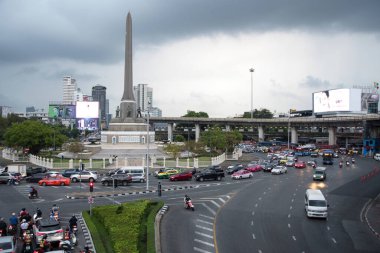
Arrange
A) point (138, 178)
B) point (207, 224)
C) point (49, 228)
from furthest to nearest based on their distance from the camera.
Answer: point (138, 178), point (207, 224), point (49, 228)

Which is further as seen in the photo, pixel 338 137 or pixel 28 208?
pixel 338 137

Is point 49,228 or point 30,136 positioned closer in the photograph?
point 49,228

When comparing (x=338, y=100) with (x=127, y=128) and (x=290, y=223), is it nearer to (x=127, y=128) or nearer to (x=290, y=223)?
(x=127, y=128)

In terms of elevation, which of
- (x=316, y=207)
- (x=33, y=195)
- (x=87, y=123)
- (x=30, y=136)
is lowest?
(x=33, y=195)

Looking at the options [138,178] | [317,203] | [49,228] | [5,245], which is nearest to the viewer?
[5,245]

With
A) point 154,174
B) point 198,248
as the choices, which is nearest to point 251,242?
point 198,248

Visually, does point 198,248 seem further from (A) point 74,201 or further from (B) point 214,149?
(B) point 214,149

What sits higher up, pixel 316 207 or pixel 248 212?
pixel 316 207

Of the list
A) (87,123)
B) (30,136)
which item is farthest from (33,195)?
(87,123)
